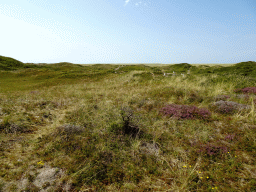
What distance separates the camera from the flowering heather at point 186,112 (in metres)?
7.06

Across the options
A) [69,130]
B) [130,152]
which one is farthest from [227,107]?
[69,130]

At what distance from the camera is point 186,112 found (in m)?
7.41

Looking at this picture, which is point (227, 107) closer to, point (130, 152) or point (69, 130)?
point (130, 152)

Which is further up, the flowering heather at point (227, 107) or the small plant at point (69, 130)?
the flowering heather at point (227, 107)

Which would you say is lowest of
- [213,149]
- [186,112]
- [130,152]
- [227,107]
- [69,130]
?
[130,152]

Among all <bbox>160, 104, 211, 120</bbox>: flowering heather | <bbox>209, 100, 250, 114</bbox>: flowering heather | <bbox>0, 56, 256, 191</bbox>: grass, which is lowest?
<bbox>0, 56, 256, 191</bbox>: grass

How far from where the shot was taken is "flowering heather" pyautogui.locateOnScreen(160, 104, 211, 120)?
706 cm

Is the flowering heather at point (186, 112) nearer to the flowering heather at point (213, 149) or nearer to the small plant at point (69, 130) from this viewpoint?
the flowering heather at point (213, 149)

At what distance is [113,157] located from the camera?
435 cm

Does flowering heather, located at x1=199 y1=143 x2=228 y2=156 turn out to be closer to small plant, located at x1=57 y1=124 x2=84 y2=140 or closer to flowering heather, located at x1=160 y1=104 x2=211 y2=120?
flowering heather, located at x1=160 y1=104 x2=211 y2=120

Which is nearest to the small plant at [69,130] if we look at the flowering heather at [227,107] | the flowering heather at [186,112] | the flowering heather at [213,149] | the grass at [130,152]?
the grass at [130,152]

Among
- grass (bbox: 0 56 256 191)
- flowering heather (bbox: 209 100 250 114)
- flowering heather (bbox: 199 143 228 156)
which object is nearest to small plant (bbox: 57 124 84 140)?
grass (bbox: 0 56 256 191)

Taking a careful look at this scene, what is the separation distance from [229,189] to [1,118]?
29.1ft

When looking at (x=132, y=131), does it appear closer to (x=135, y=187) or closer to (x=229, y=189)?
(x=135, y=187)
